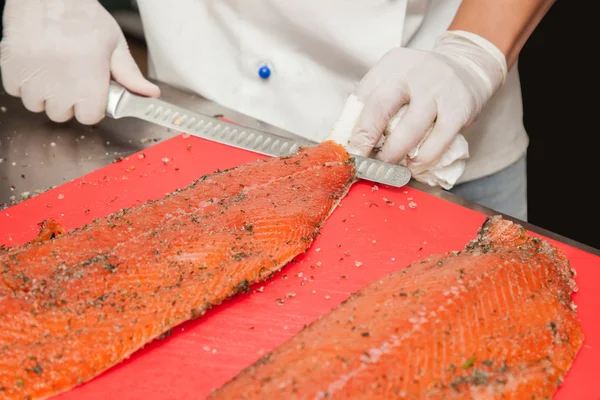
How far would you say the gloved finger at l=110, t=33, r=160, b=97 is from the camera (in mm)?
3080

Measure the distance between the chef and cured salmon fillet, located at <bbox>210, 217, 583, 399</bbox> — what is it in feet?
2.83

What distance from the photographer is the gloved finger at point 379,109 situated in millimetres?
2623

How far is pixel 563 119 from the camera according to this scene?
16.2 ft

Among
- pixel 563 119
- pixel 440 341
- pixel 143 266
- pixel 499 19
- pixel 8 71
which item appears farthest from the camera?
pixel 563 119

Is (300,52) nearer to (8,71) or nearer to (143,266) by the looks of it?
(8,71)

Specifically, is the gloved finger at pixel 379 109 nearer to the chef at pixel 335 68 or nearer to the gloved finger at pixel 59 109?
the chef at pixel 335 68

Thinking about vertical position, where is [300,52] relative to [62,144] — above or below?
above

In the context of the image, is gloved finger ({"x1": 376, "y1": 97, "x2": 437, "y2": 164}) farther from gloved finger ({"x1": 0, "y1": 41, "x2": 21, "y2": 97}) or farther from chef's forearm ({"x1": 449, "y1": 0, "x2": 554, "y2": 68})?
gloved finger ({"x1": 0, "y1": 41, "x2": 21, "y2": 97})

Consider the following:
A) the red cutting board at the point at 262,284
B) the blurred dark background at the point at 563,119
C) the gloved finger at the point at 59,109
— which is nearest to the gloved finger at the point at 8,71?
the gloved finger at the point at 59,109

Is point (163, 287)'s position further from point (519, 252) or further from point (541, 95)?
point (541, 95)

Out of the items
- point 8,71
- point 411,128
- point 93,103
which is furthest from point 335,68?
point 8,71

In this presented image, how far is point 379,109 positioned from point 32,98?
69.6 inches

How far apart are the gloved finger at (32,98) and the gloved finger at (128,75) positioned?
0.39 metres

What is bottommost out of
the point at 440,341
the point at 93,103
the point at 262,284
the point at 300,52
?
the point at 93,103
